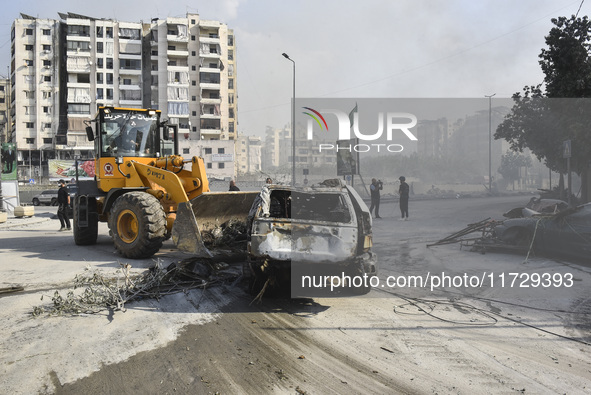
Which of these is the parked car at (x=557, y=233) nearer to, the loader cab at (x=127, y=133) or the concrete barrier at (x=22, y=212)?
the loader cab at (x=127, y=133)

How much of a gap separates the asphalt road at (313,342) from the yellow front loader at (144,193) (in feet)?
5.49

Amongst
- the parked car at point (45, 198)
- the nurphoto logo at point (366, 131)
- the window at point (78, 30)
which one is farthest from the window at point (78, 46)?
the nurphoto logo at point (366, 131)

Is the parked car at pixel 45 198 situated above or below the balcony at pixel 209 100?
below

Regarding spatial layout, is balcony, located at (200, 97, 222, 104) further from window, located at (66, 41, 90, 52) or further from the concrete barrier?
the concrete barrier

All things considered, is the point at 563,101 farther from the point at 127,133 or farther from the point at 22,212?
the point at 22,212

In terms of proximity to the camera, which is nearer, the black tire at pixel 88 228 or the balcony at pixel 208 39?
the black tire at pixel 88 228

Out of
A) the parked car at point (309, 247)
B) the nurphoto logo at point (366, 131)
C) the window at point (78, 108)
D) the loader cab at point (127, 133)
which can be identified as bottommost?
the parked car at point (309, 247)

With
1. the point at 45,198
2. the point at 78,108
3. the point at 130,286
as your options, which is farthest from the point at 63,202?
the point at 78,108

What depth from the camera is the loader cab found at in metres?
9.95

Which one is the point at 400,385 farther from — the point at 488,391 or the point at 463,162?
the point at 463,162

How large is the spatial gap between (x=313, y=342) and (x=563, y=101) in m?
15.2

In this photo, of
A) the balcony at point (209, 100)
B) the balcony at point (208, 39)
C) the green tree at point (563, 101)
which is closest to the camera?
the green tree at point (563, 101)

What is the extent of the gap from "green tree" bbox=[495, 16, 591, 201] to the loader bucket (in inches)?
474

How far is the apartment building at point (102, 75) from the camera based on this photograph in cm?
6450
